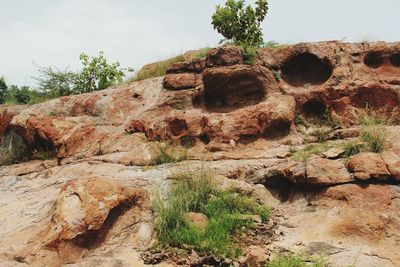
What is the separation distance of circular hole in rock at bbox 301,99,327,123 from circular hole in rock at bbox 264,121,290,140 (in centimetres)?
62

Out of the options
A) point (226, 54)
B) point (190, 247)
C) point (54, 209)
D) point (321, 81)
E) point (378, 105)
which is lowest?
point (190, 247)

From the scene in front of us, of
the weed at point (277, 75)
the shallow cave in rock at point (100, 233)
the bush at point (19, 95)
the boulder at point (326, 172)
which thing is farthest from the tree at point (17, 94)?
the boulder at point (326, 172)

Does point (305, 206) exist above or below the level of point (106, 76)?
below

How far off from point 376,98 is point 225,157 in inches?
122

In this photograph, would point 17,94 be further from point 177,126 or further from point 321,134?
point 321,134

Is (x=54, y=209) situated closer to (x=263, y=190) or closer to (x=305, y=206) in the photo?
(x=263, y=190)

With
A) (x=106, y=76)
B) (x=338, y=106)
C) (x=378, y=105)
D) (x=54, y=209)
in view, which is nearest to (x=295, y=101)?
(x=338, y=106)

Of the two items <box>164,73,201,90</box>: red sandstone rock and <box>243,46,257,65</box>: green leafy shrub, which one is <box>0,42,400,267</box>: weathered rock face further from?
<box>243,46,257,65</box>: green leafy shrub

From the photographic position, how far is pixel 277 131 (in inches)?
318

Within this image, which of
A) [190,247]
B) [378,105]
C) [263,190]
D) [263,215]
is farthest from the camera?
[378,105]

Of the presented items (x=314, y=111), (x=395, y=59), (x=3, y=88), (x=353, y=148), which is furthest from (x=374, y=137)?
(x=3, y=88)

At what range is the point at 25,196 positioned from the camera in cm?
711

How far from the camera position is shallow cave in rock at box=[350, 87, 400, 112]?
8109 mm

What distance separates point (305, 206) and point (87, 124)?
4896 millimetres
